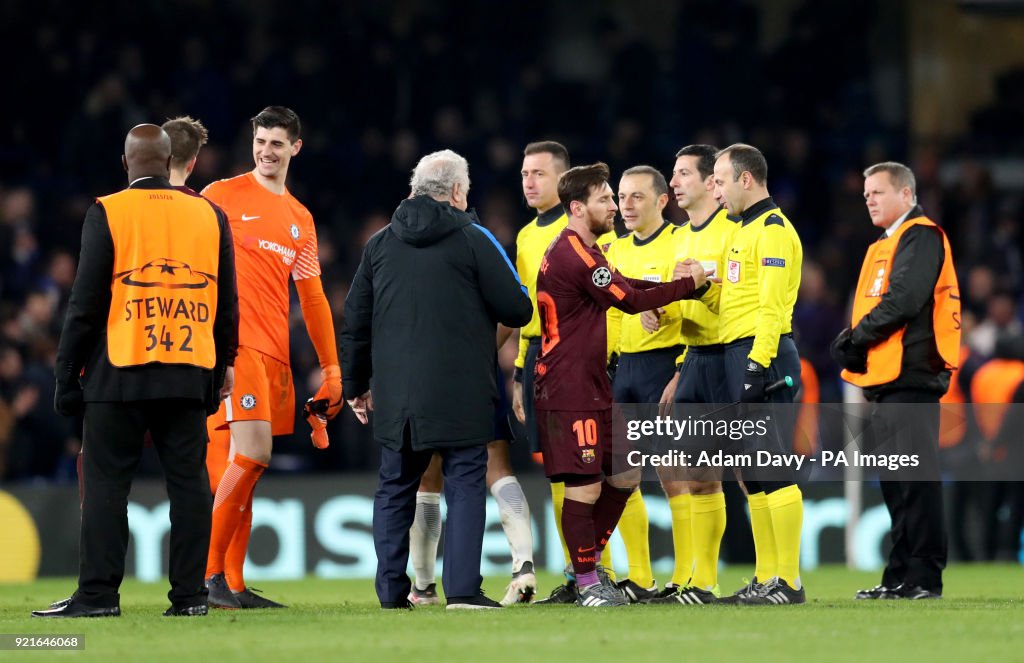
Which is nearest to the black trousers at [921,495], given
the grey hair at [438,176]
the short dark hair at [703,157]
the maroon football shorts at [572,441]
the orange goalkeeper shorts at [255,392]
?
the short dark hair at [703,157]

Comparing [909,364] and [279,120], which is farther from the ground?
[279,120]

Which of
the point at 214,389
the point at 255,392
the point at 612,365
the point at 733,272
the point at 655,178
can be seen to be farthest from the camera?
the point at 612,365

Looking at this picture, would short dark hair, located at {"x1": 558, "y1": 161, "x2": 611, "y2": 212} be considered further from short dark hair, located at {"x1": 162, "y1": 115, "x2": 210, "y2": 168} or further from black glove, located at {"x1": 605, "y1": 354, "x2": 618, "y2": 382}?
short dark hair, located at {"x1": 162, "y1": 115, "x2": 210, "y2": 168}

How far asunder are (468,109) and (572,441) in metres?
12.1

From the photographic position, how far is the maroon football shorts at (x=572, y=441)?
809cm

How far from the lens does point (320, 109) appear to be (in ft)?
63.3

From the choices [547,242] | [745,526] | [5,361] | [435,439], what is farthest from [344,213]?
[435,439]

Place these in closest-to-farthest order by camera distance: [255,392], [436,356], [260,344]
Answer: [436,356]
[255,392]
[260,344]

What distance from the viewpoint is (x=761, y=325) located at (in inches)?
321

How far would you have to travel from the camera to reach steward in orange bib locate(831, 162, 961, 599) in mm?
8750

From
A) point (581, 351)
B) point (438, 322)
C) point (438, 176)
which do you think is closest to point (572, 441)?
point (581, 351)

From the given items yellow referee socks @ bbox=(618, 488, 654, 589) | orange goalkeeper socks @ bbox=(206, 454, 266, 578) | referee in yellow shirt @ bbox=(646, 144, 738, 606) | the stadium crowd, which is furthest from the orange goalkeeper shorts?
the stadium crowd

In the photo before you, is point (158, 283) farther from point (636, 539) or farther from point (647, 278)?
point (636, 539)

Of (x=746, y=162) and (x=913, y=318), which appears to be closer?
(x=746, y=162)
